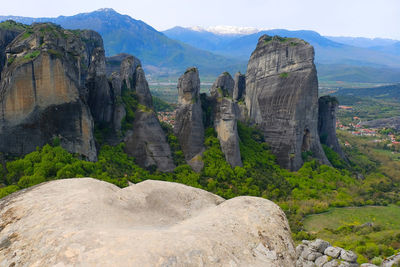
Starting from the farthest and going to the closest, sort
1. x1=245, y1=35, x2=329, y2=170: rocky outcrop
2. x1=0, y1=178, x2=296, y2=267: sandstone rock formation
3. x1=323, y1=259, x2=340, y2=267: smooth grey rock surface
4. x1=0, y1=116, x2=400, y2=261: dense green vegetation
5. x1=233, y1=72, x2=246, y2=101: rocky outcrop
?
x1=233, y1=72, x2=246, y2=101: rocky outcrop < x1=245, y1=35, x2=329, y2=170: rocky outcrop < x1=0, y1=116, x2=400, y2=261: dense green vegetation < x1=323, y1=259, x2=340, y2=267: smooth grey rock surface < x1=0, y1=178, x2=296, y2=267: sandstone rock formation

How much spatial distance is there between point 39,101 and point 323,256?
772 inches

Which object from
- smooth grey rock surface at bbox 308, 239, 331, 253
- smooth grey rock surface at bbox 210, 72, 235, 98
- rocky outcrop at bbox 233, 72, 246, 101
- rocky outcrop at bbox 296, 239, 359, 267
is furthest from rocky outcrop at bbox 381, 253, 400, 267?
rocky outcrop at bbox 233, 72, 246, 101

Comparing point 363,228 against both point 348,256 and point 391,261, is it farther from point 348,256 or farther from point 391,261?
point 348,256

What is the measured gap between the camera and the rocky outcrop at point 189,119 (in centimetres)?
2916

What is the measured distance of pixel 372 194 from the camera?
31.0m

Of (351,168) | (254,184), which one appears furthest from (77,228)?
(351,168)

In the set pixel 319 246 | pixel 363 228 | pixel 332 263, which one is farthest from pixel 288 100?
pixel 332 263

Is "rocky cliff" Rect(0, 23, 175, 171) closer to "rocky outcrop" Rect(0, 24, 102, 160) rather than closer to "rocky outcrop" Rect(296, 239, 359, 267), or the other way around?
"rocky outcrop" Rect(0, 24, 102, 160)

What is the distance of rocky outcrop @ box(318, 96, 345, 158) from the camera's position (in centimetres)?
3816

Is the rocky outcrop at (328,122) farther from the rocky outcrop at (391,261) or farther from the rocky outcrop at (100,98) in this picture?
the rocky outcrop at (100,98)

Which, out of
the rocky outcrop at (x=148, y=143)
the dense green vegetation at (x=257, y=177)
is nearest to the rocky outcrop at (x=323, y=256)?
the dense green vegetation at (x=257, y=177)

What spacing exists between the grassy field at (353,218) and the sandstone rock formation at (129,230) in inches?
781

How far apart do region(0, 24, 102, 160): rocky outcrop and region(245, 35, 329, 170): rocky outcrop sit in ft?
69.8

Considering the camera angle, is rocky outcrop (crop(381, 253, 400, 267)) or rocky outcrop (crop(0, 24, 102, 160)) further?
rocky outcrop (crop(0, 24, 102, 160))
